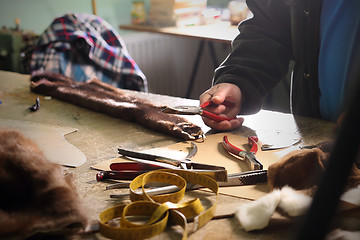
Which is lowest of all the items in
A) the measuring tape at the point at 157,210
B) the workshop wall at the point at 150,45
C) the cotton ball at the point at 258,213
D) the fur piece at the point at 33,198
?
the workshop wall at the point at 150,45

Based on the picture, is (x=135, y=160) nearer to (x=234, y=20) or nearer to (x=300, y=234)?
(x=300, y=234)

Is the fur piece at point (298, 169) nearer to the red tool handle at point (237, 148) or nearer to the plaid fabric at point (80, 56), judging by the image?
the red tool handle at point (237, 148)

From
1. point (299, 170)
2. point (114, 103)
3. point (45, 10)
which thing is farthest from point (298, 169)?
point (45, 10)

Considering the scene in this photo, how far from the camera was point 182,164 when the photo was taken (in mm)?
815

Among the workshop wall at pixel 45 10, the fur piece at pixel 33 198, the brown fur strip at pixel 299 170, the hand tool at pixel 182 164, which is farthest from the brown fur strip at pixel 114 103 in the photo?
the workshop wall at pixel 45 10

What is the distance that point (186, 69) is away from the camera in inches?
167

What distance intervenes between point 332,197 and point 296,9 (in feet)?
3.65

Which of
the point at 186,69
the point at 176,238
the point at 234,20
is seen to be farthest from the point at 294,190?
the point at 186,69

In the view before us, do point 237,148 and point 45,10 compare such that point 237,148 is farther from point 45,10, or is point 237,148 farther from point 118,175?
point 45,10

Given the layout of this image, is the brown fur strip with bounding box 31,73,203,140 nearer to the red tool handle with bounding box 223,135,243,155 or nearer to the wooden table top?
the red tool handle with bounding box 223,135,243,155

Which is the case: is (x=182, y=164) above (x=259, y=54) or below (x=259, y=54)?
below

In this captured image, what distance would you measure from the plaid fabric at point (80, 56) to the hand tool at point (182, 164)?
4.09 ft

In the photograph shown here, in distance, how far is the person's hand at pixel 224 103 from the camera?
1089 millimetres

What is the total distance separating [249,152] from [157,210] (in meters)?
0.31
